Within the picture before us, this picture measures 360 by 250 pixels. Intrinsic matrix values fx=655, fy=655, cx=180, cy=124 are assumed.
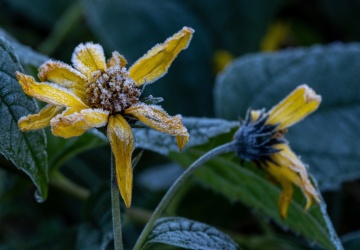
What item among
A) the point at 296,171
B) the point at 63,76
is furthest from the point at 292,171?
the point at 63,76

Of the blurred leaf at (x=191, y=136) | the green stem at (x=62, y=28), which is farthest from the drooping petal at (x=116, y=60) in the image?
the green stem at (x=62, y=28)

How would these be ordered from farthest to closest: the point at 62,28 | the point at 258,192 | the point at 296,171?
the point at 62,28, the point at 258,192, the point at 296,171

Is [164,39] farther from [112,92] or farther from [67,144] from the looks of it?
[112,92]

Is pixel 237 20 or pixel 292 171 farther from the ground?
pixel 237 20

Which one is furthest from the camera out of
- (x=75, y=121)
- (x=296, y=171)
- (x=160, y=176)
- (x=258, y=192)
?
(x=160, y=176)

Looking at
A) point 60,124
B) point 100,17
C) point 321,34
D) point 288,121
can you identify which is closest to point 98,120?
point 60,124

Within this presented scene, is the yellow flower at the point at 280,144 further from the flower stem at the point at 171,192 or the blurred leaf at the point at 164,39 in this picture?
the blurred leaf at the point at 164,39

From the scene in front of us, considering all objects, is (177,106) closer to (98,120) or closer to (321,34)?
(321,34)
